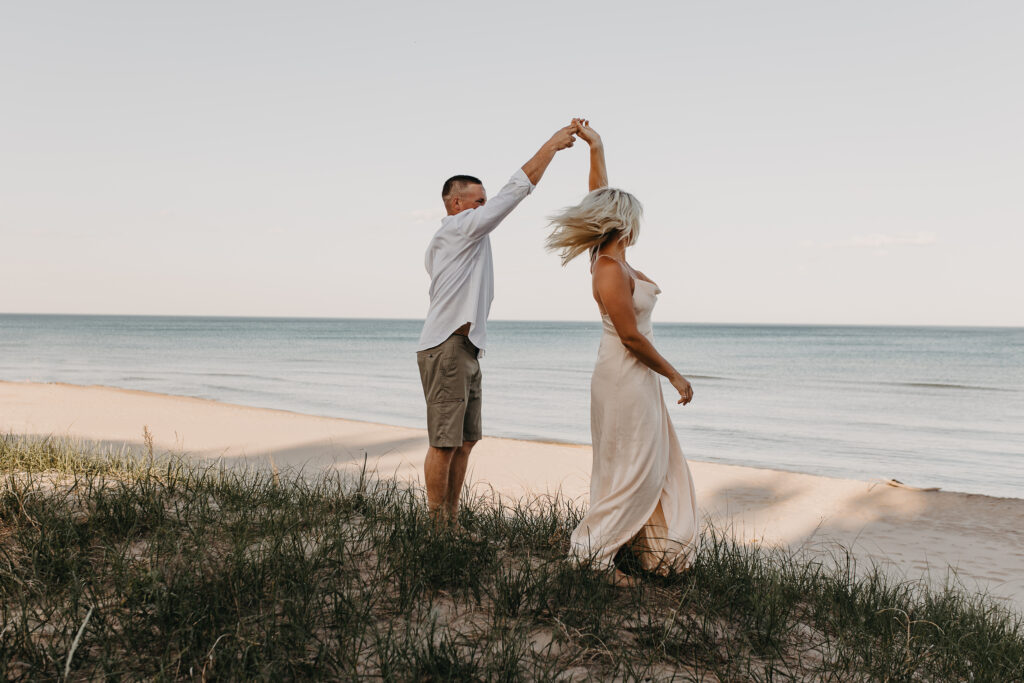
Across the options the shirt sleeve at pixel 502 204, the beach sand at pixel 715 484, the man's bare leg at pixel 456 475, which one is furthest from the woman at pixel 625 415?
the beach sand at pixel 715 484

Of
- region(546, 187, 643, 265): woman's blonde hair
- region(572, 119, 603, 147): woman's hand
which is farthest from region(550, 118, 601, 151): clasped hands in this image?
region(546, 187, 643, 265): woman's blonde hair

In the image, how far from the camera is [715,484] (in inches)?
363

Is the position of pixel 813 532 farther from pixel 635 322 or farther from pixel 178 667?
pixel 178 667

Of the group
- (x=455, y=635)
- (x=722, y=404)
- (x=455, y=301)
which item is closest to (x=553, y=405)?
(x=722, y=404)

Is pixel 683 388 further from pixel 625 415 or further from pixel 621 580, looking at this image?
pixel 621 580

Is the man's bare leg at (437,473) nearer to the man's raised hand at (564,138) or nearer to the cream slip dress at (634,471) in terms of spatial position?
the cream slip dress at (634,471)

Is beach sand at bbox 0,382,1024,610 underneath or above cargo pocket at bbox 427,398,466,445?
underneath

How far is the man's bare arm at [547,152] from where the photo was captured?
413 cm

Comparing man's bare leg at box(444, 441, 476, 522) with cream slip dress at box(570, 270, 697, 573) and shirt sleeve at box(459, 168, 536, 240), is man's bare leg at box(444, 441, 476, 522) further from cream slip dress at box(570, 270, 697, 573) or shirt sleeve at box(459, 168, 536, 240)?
shirt sleeve at box(459, 168, 536, 240)

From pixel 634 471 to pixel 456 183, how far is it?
2163mm

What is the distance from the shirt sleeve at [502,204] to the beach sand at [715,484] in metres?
2.12

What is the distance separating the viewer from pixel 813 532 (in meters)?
7.22

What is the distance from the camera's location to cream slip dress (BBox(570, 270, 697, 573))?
11.7ft

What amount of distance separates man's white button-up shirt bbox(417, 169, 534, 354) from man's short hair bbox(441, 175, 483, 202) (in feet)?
0.85
